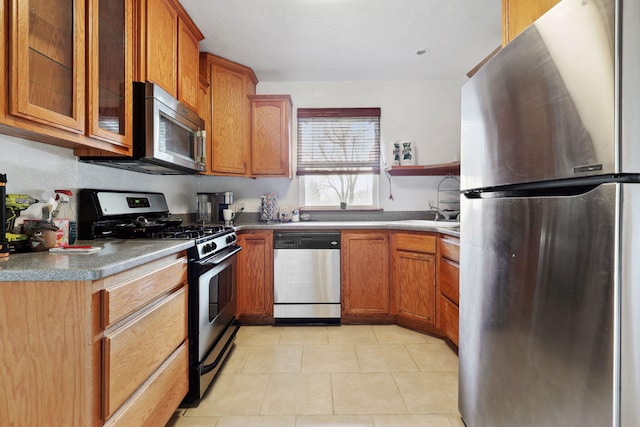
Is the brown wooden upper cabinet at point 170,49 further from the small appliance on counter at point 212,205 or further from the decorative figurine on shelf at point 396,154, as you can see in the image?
the decorative figurine on shelf at point 396,154

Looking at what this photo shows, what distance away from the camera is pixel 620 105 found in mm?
677

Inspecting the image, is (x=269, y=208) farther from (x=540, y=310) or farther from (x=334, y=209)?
(x=540, y=310)

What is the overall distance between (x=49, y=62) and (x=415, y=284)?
2.60m

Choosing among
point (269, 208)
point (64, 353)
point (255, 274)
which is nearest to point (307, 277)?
point (255, 274)

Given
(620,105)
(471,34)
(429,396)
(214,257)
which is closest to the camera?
(620,105)

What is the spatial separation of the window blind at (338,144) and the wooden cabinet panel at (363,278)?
2.95ft

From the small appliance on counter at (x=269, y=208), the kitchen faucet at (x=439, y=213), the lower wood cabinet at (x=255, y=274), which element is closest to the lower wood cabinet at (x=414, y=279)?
the kitchen faucet at (x=439, y=213)

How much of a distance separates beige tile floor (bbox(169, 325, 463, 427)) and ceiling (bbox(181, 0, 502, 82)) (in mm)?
2411

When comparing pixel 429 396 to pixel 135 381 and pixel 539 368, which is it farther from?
pixel 135 381

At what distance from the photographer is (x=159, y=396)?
50.6 inches

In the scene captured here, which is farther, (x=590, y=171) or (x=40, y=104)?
(x=40, y=104)

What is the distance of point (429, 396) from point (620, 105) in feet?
5.34

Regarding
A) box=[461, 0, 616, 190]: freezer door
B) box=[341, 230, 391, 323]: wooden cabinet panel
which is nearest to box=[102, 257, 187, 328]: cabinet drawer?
box=[461, 0, 616, 190]: freezer door

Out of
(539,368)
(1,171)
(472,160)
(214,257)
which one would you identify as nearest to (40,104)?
(1,171)
